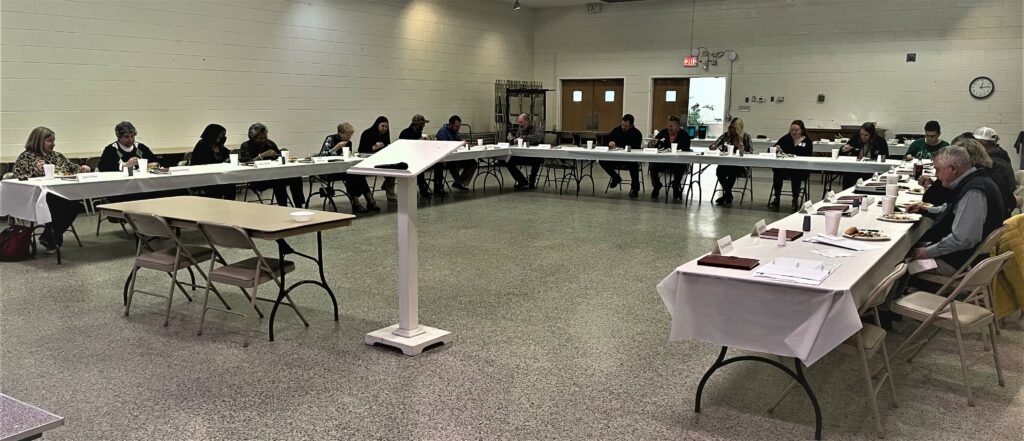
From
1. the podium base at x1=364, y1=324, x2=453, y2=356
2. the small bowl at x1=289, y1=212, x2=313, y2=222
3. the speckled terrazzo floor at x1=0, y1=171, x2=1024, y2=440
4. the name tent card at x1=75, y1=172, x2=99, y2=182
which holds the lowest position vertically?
the speckled terrazzo floor at x1=0, y1=171, x2=1024, y2=440

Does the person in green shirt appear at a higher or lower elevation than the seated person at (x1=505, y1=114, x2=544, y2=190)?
higher

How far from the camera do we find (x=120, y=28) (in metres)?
8.35

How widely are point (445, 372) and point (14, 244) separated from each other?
416 centimetres

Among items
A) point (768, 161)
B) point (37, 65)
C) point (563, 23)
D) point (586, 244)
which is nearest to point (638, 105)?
point (563, 23)

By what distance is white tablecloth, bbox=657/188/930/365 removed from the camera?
2.49 metres

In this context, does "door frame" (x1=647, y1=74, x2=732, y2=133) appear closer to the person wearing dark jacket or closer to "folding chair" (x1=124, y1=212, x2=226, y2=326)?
the person wearing dark jacket

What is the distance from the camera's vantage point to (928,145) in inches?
312

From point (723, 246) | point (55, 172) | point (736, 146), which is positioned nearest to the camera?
point (723, 246)

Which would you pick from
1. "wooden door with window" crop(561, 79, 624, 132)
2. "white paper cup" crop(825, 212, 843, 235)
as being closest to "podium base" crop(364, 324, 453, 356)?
"white paper cup" crop(825, 212, 843, 235)

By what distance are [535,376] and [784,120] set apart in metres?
11.1

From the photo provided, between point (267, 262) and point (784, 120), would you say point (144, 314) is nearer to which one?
point (267, 262)

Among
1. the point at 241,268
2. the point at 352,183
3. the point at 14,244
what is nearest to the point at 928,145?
the point at 352,183

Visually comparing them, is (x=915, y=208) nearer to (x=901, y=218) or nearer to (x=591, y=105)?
(x=901, y=218)

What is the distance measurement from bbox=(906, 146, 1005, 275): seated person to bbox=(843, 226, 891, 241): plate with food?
1.01ft
